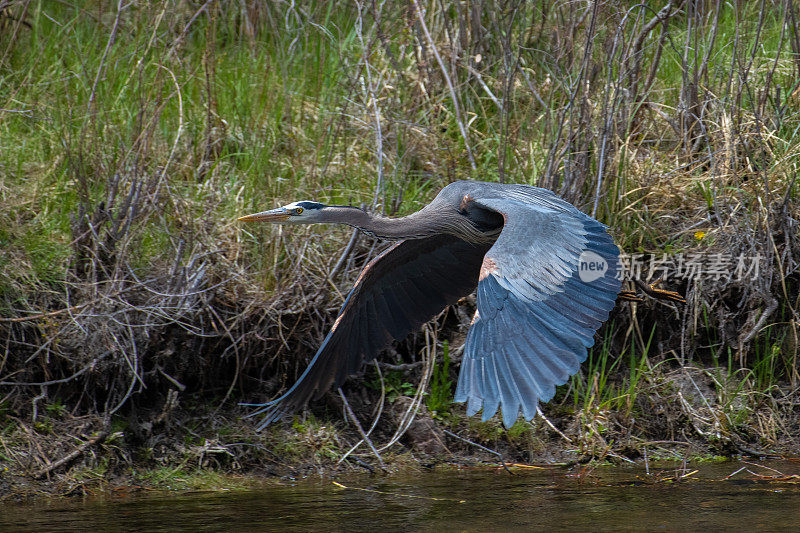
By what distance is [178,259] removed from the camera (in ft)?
16.9

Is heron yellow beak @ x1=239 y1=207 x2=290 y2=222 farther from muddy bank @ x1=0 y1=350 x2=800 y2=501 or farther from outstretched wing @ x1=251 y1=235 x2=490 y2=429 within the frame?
muddy bank @ x1=0 y1=350 x2=800 y2=501

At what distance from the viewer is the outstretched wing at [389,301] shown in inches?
180

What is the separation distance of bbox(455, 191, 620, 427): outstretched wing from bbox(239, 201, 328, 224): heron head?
2.90 ft

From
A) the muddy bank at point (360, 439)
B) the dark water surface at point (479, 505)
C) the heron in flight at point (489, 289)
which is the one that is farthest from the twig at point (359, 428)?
the heron in flight at point (489, 289)

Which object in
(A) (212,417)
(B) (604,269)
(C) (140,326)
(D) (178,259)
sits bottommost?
(A) (212,417)

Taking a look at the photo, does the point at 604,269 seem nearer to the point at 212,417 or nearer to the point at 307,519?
the point at 307,519

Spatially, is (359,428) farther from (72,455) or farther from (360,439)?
(72,455)

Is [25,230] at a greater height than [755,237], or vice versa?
[755,237]

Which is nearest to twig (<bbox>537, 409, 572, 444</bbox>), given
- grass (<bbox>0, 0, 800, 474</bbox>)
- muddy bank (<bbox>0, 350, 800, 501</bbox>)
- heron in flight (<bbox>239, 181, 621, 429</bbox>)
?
muddy bank (<bbox>0, 350, 800, 501</bbox>)

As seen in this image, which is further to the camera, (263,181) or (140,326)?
(263,181)

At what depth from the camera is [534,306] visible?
387 centimetres

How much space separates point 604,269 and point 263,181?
106 inches

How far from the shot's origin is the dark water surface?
13.0 feet

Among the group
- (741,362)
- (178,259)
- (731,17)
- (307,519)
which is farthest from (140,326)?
(731,17)
